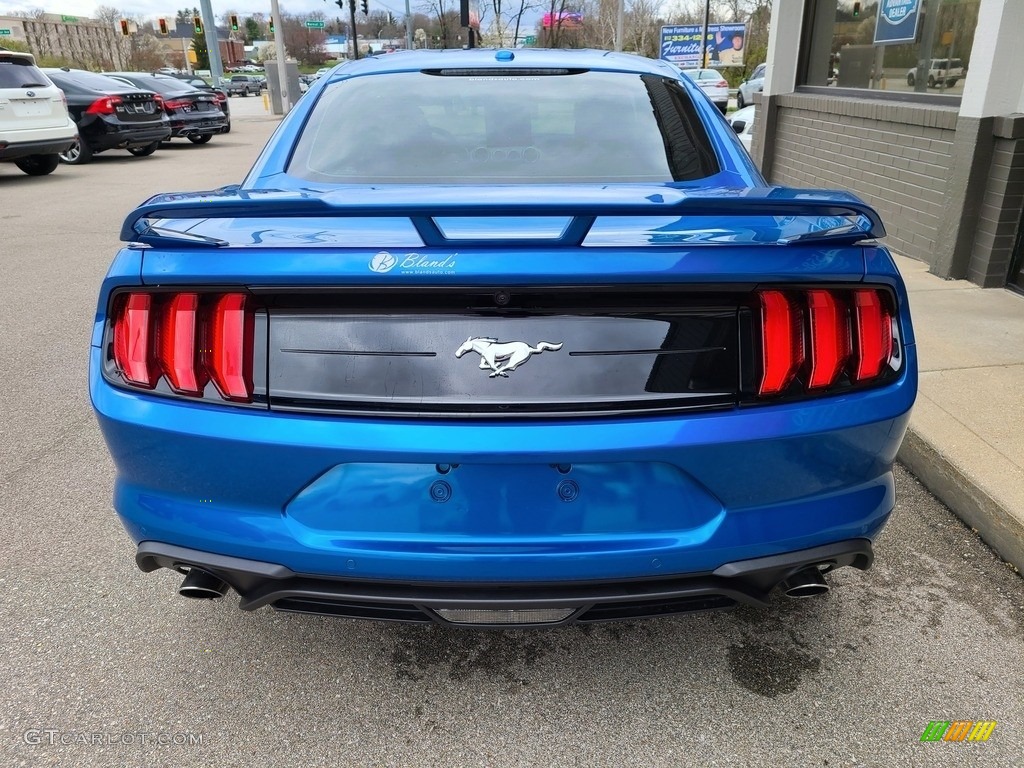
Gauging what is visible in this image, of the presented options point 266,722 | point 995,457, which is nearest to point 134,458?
point 266,722

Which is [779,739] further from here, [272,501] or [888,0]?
[888,0]

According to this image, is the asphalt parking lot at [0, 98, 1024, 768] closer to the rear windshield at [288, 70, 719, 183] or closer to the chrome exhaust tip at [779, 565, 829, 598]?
the chrome exhaust tip at [779, 565, 829, 598]

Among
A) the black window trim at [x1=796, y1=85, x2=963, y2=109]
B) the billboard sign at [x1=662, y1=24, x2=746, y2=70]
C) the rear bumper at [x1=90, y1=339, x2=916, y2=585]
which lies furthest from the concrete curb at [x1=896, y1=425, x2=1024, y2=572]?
the billboard sign at [x1=662, y1=24, x2=746, y2=70]

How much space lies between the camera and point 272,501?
184 cm

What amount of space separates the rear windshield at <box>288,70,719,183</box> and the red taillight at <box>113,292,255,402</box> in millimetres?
873

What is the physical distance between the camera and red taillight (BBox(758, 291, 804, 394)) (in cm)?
180

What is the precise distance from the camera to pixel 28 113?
495 inches

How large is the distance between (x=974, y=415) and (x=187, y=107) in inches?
777

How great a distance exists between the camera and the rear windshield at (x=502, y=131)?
2.61m

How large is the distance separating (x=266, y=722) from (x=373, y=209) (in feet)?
4.71

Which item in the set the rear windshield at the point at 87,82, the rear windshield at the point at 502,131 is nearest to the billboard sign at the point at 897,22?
the rear windshield at the point at 502,131

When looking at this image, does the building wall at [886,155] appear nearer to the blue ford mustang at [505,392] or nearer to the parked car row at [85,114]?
the blue ford mustang at [505,392]

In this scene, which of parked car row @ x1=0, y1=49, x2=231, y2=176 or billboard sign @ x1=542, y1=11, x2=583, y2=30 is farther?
billboard sign @ x1=542, y1=11, x2=583, y2=30

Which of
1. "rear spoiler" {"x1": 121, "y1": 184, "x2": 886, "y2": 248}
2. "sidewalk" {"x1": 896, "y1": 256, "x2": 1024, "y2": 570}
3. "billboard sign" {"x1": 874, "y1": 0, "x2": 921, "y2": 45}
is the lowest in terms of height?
"sidewalk" {"x1": 896, "y1": 256, "x2": 1024, "y2": 570}
